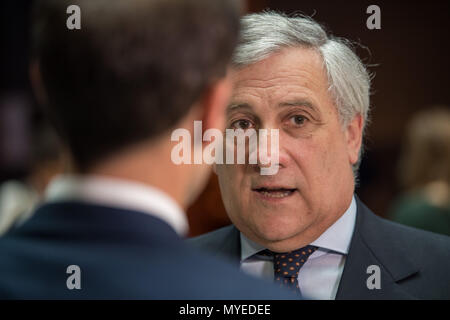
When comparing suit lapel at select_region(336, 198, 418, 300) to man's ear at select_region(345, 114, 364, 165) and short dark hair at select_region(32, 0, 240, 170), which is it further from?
short dark hair at select_region(32, 0, 240, 170)

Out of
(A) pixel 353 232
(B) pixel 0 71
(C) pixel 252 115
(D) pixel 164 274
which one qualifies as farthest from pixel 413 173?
(B) pixel 0 71

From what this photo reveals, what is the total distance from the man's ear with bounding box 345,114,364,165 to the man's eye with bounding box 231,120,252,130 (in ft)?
0.72

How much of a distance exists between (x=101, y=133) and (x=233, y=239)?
692 mm

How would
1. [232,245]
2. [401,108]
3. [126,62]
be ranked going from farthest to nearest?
[401,108] → [232,245] → [126,62]

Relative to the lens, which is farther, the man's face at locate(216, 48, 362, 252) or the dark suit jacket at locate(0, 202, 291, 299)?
the man's face at locate(216, 48, 362, 252)

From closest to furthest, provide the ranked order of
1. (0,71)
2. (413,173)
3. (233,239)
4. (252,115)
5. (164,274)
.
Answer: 1. (164,274)
2. (252,115)
3. (233,239)
4. (413,173)
5. (0,71)

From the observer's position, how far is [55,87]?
77cm

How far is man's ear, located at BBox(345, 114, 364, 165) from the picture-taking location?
1315 millimetres

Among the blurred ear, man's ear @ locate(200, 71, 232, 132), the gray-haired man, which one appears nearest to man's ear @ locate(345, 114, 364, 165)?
the gray-haired man

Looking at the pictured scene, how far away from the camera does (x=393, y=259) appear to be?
1268 millimetres

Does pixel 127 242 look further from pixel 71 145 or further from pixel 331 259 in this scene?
pixel 331 259

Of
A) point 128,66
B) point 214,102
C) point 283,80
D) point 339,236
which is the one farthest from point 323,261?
point 128,66

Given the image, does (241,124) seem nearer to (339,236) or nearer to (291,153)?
(291,153)

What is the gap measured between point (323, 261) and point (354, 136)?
28 cm
